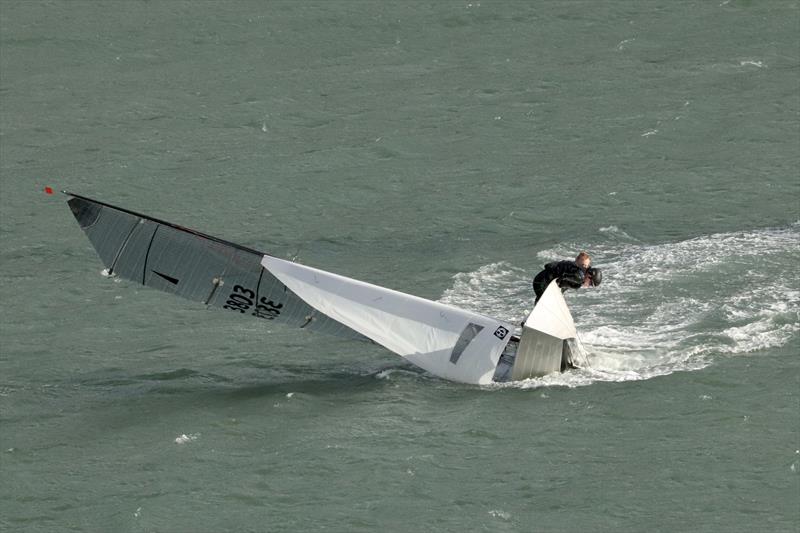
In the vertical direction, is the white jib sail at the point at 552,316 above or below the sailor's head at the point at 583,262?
below

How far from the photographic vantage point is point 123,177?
38250 millimetres

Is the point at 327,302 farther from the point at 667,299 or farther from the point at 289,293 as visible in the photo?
the point at 667,299

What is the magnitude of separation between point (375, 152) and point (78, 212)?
13497mm

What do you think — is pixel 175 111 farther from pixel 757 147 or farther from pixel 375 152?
pixel 757 147

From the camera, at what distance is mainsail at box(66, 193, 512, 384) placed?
83.8 ft

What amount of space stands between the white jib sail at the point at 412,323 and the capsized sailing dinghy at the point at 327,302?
0.05 feet

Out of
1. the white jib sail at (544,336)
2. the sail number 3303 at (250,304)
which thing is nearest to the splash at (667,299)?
the white jib sail at (544,336)

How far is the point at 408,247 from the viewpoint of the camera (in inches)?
1307

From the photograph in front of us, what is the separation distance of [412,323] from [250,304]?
9.73 ft

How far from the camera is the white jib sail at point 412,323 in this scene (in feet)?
83.4

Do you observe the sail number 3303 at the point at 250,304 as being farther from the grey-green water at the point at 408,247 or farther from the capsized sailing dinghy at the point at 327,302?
the grey-green water at the point at 408,247

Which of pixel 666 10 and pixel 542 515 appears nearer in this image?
pixel 542 515

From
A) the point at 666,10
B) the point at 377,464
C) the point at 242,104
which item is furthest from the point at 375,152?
the point at 377,464

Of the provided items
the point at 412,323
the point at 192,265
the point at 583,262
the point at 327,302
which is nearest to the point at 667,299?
the point at 583,262
